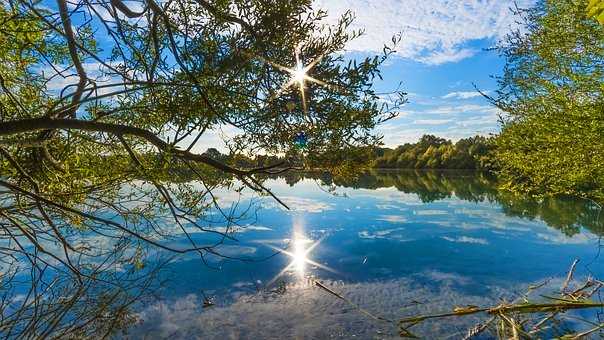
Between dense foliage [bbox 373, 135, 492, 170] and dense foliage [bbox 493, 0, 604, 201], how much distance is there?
58.5m

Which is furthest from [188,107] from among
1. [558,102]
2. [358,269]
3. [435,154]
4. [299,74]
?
[435,154]

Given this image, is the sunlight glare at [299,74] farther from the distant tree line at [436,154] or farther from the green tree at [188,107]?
the distant tree line at [436,154]

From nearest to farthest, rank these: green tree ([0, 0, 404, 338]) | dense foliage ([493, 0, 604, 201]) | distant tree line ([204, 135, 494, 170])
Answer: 1. green tree ([0, 0, 404, 338])
2. dense foliage ([493, 0, 604, 201])
3. distant tree line ([204, 135, 494, 170])

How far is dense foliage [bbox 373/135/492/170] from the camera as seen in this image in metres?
76.4

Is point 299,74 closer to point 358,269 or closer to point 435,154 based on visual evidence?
point 358,269

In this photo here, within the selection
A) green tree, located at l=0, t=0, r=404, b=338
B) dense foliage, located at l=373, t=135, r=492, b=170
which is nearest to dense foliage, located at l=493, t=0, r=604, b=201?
green tree, located at l=0, t=0, r=404, b=338

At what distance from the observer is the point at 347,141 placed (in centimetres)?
537

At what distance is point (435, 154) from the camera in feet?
282

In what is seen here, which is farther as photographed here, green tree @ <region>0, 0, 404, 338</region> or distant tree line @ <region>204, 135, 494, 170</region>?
distant tree line @ <region>204, 135, 494, 170</region>

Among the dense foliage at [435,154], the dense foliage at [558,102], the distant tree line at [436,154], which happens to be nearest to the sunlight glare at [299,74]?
the dense foliage at [558,102]

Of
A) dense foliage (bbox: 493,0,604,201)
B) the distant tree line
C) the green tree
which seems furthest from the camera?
the distant tree line

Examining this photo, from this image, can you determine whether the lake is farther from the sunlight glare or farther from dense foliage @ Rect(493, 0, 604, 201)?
dense foliage @ Rect(493, 0, 604, 201)

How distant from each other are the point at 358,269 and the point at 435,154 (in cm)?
7523

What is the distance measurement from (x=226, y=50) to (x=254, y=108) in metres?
0.79
